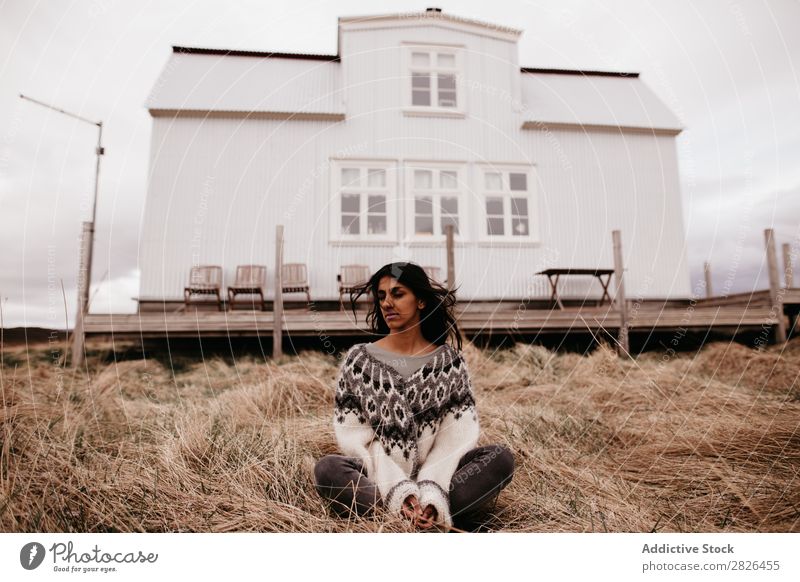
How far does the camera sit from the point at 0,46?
93.3 inches

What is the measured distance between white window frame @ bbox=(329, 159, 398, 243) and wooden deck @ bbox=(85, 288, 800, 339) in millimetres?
1810

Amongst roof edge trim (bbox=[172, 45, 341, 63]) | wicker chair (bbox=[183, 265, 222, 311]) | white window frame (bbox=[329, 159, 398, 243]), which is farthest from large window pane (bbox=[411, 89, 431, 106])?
wicker chair (bbox=[183, 265, 222, 311])

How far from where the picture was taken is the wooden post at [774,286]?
21.7ft

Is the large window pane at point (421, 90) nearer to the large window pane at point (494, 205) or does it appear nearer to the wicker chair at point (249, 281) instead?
the large window pane at point (494, 205)

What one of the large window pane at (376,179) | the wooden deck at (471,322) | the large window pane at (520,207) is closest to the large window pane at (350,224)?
the large window pane at (376,179)

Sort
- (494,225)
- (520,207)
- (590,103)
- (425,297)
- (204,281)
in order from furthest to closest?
(590,103) < (520,207) < (494,225) < (204,281) < (425,297)

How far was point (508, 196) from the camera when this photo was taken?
8609 mm

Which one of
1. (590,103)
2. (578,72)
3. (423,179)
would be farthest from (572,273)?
(578,72)

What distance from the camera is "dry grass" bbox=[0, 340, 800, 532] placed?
187cm

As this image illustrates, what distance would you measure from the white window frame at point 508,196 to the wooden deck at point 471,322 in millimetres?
2167

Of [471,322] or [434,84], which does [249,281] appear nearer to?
[471,322]

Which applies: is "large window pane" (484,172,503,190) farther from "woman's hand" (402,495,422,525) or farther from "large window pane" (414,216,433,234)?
"woman's hand" (402,495,422,525)

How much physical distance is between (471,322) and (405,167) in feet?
11.8
